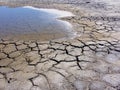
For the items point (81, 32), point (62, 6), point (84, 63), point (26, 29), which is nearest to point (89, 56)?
point (84, 63)

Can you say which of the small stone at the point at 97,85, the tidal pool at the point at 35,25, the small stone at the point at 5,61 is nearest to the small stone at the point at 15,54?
the small stone at the point at 5,61

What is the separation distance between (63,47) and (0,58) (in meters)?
1.43

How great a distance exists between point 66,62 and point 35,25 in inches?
106

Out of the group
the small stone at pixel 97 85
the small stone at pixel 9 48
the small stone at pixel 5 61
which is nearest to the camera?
the small stone at pixel 97 85

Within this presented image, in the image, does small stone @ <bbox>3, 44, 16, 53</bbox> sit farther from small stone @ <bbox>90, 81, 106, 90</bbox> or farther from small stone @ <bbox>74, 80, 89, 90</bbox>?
small stone @ <bbox>90, 81, 106, 90</bbox>

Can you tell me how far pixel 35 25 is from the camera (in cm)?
593

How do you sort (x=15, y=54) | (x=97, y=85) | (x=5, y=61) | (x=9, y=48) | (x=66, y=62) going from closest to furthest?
(x=97, y=85)
(x=66, y=62)
(x=5, y=61)
(x=15, y=54)
(x=9, y=48)

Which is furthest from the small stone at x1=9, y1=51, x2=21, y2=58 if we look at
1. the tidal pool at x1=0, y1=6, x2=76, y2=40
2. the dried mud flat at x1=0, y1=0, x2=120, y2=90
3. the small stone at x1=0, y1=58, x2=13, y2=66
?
the tidal pool at x1=0, y1=6, x2=76, y2=40

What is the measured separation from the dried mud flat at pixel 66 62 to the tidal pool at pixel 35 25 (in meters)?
0.41

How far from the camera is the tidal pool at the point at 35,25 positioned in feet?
16.9

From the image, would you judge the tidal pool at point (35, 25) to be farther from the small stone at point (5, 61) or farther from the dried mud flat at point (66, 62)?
the small stone at point (5, 61)

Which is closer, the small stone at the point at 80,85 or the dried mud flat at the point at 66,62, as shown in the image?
the small stone at the point at 80,85

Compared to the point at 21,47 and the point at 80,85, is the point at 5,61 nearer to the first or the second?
the point at 21,47

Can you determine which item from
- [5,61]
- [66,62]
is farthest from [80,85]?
[5,61]
